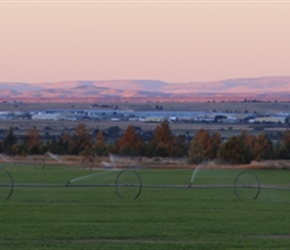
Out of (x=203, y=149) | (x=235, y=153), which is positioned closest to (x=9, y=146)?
(x=203, y=149)

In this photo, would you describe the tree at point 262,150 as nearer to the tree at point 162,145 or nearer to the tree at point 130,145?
the tree at point 162,145

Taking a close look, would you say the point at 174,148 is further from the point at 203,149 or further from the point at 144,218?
the point at 144,218

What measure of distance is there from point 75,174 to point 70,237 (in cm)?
2822

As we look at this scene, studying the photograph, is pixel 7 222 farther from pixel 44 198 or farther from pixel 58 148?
pixel 58 148

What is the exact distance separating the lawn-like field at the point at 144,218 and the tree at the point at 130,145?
31.2 meters

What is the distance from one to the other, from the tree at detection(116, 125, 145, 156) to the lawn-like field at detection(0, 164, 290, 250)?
31.2m

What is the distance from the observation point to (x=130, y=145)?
74.6 metres

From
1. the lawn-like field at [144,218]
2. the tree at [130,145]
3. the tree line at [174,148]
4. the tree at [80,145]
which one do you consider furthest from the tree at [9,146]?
the lawn-like field at [144,218]

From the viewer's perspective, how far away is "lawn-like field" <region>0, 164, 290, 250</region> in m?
19.6

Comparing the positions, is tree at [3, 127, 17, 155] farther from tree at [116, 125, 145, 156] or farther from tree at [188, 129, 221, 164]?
tree at [188, 129, 221, 164]

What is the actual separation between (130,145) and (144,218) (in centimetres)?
5002

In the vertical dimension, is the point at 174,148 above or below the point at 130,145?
below

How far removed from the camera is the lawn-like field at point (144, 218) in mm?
19641

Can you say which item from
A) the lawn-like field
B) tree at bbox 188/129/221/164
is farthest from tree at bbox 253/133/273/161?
the lawn-like field
